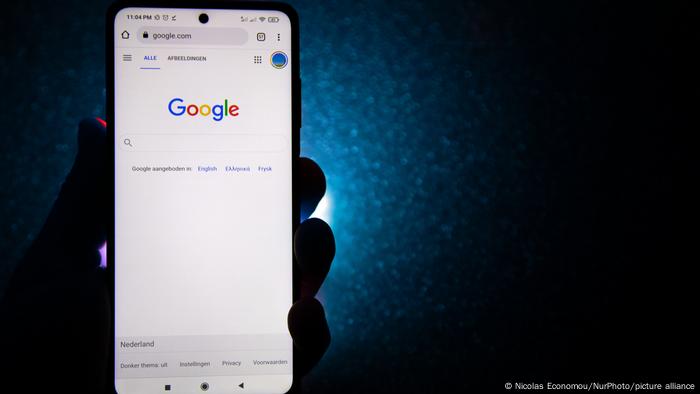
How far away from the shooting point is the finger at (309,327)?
1.08ft

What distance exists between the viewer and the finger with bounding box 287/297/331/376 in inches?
12.9

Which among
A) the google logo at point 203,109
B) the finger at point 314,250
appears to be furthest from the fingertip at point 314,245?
the google logo at point 203,109

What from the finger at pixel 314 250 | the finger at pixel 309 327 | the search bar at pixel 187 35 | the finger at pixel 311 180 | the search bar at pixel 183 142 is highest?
the search bar at pixel 187 35

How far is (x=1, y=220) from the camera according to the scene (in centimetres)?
34

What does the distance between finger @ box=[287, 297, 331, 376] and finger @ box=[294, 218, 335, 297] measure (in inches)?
0.7

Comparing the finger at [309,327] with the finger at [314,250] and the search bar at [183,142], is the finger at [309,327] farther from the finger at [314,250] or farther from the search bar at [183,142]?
the search bar at [183,142]

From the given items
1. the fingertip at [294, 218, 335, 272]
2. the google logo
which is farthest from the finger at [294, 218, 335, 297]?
the google logo

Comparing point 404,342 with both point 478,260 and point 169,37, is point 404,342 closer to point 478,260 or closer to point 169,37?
point 478,260

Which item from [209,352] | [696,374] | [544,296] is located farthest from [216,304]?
[696,374]

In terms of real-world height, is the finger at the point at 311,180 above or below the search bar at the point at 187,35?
below

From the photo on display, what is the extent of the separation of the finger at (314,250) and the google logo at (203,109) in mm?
109

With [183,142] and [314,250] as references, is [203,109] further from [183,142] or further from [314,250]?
[314,250]

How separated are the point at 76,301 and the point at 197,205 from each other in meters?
0.13

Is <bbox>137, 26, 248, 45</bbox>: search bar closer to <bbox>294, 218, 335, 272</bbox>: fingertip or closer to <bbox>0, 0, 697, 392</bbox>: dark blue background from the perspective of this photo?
<bbox>0, 0, 697, 392</bbox>: dark blue background
